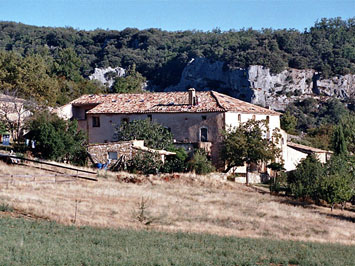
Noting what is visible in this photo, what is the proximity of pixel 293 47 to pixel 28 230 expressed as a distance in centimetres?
10549

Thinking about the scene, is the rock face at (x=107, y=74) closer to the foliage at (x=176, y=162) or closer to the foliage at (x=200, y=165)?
the foliage at (x=176, y=162)

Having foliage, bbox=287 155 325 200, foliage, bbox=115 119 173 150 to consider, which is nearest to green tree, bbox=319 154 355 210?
foliage, bbox=287 155 325 200

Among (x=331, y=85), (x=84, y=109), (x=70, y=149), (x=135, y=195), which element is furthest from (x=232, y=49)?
(x=135, y=195)

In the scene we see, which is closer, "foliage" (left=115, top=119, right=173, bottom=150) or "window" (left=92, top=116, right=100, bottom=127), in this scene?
"foliage" (left=115, top=119, right=173, bottom=150)

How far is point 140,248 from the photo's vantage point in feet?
61.8

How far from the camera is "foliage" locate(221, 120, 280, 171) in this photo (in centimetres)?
4384

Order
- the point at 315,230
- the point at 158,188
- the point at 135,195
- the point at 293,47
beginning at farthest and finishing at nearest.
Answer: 1. the point at 293,47
2. the point at 158,188
3. the point at 135,195
4. the point at 315,230

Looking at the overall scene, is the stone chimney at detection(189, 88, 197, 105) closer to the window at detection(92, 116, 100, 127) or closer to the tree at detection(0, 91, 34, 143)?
the window at detection(92, 116, 100, 127)

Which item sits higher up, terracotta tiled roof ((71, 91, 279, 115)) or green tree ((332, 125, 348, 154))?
terracotta tiled roof ((71, 91, 279, 115))

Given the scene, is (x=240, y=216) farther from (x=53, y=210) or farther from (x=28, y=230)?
(x=28, y=230)

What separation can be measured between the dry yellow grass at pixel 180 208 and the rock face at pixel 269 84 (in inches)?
2561

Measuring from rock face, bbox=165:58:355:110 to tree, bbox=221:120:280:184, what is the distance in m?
56.0

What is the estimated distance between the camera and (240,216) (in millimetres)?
29188

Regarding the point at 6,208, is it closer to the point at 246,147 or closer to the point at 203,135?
the point at 246,147
